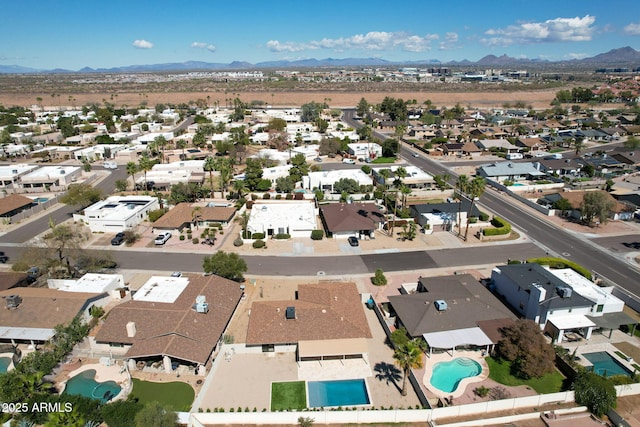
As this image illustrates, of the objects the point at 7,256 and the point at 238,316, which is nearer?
the point at 238,316

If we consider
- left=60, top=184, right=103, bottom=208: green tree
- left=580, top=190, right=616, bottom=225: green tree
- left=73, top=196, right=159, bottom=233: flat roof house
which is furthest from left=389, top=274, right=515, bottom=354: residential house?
left=60, top=184, right=103, bottom=208: green tree

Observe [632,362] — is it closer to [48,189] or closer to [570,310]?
[570,310]

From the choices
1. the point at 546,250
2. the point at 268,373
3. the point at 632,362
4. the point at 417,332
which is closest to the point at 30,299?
the point at 268,373

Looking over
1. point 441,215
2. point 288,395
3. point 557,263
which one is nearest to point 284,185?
point 441,215

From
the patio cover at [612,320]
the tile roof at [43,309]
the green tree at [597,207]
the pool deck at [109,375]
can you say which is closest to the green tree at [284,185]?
the tile roof at [43,309]

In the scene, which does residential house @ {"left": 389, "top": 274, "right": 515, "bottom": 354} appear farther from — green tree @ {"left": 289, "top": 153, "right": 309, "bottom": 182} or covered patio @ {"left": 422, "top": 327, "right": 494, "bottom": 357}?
green tree @ {"left": 289, "top": 153, "right": 309, "bottom": 182}

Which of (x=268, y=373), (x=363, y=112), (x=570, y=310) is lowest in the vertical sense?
(x=268, y=373)

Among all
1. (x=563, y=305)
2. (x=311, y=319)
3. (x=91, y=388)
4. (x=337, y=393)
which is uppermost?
(x=563, y=305)

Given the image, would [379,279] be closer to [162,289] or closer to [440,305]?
[440,305]
